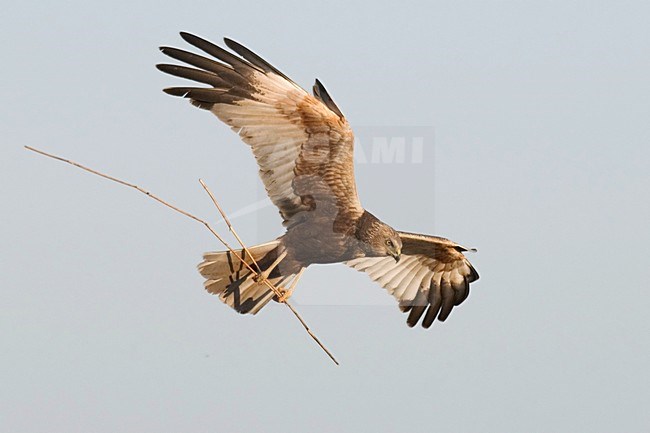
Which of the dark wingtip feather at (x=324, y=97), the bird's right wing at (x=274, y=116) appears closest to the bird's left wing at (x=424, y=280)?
the bird's right wing at (x=274, y=116)

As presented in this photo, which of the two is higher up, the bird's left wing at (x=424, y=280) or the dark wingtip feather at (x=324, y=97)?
the dark wingtip feather at (x=324, y=97)

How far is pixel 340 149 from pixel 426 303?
2.62m

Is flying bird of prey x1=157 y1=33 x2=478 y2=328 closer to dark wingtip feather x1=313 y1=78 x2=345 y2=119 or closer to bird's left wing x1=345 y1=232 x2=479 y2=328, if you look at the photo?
dark wingtip feather x1=313 y1=78 x2=345 y2=119

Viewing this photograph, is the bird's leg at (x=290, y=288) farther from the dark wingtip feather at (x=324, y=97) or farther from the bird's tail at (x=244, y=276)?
the dark wingtip feather at (x=324, y=97)

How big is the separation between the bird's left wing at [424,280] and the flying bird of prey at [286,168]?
2.82 feet

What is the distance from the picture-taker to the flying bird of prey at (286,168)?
7.27 meters

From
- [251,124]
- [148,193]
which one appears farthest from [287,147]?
[148,193]

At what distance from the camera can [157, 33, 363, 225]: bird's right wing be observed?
720 cm

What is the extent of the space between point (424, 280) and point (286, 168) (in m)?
2.51

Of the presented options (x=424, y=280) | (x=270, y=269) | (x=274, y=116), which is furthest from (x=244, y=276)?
(x=424, y=280)

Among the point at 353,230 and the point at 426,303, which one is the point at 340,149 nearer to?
the point at 353,230

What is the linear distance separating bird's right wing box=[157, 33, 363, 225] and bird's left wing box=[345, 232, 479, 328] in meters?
1.92

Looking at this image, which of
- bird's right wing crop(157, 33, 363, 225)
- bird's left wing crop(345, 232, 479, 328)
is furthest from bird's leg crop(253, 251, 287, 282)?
bird's left wing crop(345, 232, 479, 328)

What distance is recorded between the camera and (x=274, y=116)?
7.39 meters
